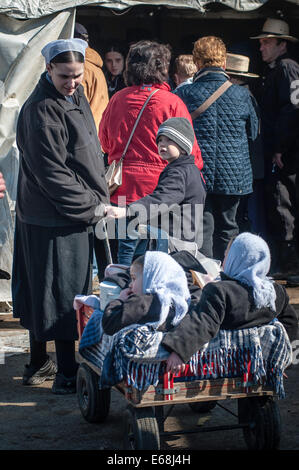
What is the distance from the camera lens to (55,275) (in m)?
4.71

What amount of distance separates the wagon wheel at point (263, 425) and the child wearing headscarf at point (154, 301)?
547 millimetres

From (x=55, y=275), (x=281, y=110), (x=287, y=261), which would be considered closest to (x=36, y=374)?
(x=55, y=275)

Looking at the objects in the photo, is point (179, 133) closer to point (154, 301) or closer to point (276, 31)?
point (154, 301)

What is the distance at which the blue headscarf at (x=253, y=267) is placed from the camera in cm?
359

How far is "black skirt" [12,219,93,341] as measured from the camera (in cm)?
470

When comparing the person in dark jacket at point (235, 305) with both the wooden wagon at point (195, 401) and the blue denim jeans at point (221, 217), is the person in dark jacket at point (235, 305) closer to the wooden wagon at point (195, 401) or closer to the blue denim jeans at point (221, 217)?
the wooden wagon at point (195, 401)

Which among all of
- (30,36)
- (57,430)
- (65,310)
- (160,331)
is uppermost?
(30,36)

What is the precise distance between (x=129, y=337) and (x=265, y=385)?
65 centimetres

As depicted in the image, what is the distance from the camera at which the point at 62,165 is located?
15.0 feet

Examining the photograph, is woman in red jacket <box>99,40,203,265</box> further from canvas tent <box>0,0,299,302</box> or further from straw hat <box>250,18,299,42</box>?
straw hat <box>250,18,299,42</box>

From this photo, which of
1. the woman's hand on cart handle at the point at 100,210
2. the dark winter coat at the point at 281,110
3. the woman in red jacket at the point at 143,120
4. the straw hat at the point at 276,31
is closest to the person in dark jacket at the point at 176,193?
the woman's hand on cart handle at the point at 100,210

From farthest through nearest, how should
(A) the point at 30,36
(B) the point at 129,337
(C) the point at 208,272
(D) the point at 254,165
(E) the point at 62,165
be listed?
(D) the point at 254,165 → (A) the point at 30,36 → (E) the point at 62,165 → (C) the point at 208,272 → (B) the point at 129,337
